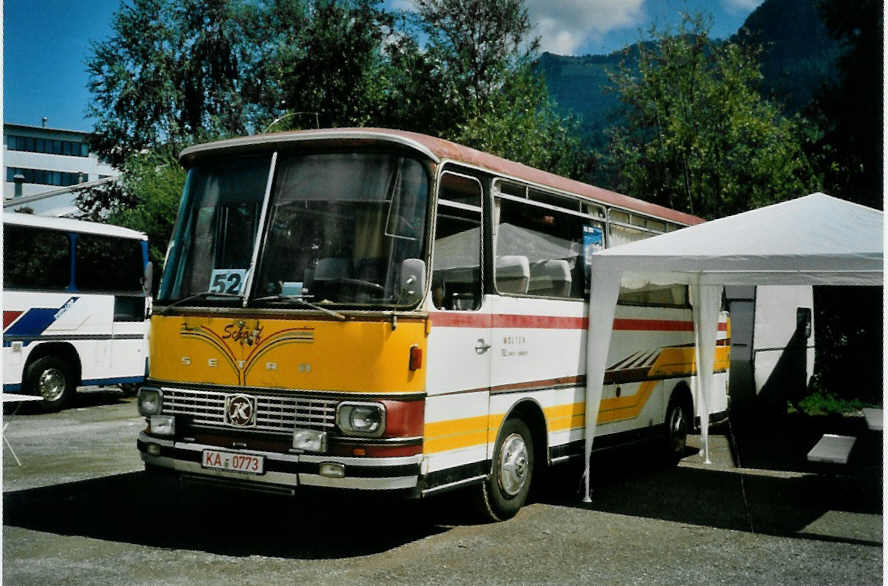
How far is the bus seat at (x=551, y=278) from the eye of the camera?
834cm

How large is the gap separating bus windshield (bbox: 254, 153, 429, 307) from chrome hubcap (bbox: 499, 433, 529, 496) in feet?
6.59

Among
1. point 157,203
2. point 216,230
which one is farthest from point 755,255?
point 157,203

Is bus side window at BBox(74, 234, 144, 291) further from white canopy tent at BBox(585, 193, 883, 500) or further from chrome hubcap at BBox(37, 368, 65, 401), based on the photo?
white canopy tent at BBox(585, 193, 883, 500)

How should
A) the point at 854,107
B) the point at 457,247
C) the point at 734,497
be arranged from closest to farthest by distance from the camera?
the point at 457,247
the point at 734,497
the point at 854,107

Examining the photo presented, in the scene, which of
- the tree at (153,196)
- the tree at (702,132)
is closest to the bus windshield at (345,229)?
the tree at (702,132)

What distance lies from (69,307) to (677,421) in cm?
1035

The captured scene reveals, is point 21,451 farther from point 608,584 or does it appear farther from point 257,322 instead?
point 608,584

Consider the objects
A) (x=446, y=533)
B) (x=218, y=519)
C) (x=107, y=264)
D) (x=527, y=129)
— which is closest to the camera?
(x=446, y=533)

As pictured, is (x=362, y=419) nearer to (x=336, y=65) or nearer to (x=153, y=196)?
(x=153, y=196)

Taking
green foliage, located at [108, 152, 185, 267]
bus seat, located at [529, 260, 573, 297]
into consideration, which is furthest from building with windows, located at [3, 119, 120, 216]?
bus seat, located at [529, 260, 573, 297]

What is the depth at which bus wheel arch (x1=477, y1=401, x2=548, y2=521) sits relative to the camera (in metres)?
7.67

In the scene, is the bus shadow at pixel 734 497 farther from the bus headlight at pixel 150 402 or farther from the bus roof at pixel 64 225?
the bus roof at pixel 64 225

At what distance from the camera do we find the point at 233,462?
670cm

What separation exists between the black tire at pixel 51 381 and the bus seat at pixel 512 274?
33.8 feet
